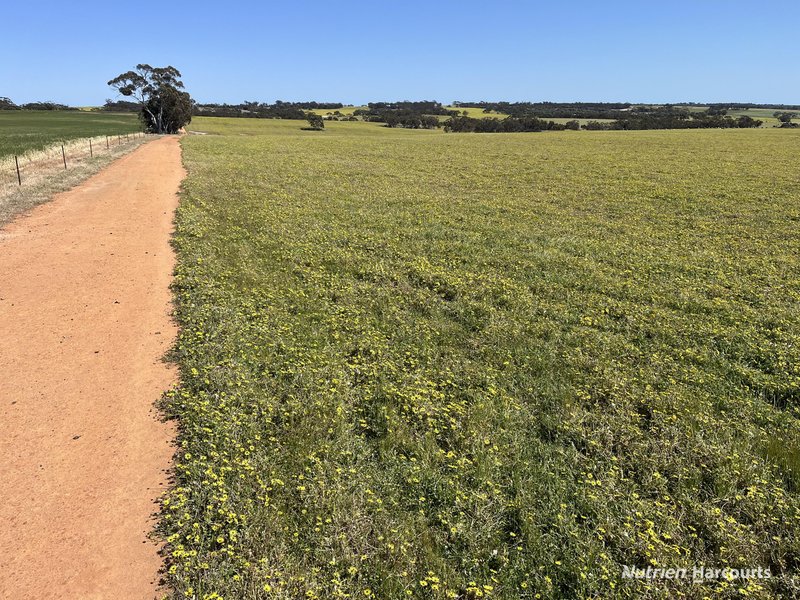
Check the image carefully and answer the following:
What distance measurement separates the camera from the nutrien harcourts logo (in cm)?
421

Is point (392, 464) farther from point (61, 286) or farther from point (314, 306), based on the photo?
point (61, 286)

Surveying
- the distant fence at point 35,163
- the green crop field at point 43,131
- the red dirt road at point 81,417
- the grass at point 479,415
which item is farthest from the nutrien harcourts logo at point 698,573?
the green crop field at point 43,131

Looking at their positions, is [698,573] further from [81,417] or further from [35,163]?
[35,163]

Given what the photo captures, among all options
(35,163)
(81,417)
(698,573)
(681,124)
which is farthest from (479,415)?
(681,124)

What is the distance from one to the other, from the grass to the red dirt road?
0.40 m

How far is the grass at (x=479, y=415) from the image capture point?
14.3 ft

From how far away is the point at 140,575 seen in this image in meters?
4.20

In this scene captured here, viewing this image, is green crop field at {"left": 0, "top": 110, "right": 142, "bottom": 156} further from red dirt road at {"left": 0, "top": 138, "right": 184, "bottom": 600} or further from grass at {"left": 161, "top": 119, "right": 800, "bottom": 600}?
grass at {"left": 161, "top": 119, "right": 800, "bottom": 600}

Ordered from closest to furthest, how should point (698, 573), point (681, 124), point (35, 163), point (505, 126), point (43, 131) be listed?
point (698, 573)
point (35, 163)
point (43, 131)
point (681, 124)
point (505, 126)

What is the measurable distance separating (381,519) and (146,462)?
9.60 ft

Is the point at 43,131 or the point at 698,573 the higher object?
the point at 43,131

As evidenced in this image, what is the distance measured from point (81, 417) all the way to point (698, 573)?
7.33 meters

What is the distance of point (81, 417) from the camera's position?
621cm

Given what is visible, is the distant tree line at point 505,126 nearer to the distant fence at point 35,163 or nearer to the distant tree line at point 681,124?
the distant tree line at point 681,124
